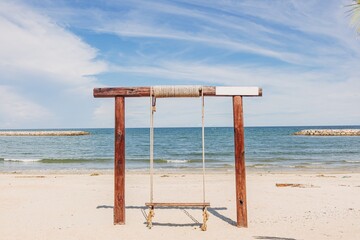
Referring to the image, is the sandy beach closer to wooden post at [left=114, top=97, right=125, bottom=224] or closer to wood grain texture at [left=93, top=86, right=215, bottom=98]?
wooden post at [left=114, top=97, right=125, bottom=224]

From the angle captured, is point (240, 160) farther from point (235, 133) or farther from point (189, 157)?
point (189, 157)

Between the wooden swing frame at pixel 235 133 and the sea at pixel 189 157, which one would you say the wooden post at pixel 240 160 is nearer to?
the wooden swing frame at pixel 235 133

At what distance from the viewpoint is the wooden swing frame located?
6883 mm

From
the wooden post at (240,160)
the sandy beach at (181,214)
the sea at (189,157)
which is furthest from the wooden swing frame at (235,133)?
the sea at (189,157)

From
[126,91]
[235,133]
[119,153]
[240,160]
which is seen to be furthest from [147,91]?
[240,160]

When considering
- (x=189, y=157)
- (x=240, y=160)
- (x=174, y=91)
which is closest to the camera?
(x=240, y=160)

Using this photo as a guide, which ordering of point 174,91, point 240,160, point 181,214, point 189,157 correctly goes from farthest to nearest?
point 189,157, point 181,214, point 174,91, point 240,160

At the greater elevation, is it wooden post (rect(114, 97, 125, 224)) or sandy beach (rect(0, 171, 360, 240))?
wooden post (rect(114, 97, 125, 224))

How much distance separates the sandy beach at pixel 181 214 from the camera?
6531 millimetres

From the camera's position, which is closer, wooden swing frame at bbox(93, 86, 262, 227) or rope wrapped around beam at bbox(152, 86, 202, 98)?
wooden swing frame at bbox(93, 86, 262, 227)

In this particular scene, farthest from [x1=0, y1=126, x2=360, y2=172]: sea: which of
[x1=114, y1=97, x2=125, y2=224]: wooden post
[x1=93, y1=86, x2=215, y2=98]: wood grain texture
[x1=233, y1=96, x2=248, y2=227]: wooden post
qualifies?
[x1=93, y1=86, x2=215, y2=98]: wood grain texture

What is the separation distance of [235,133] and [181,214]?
254cm

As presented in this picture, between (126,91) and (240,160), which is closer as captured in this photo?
(240,160)

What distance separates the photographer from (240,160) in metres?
6.91
